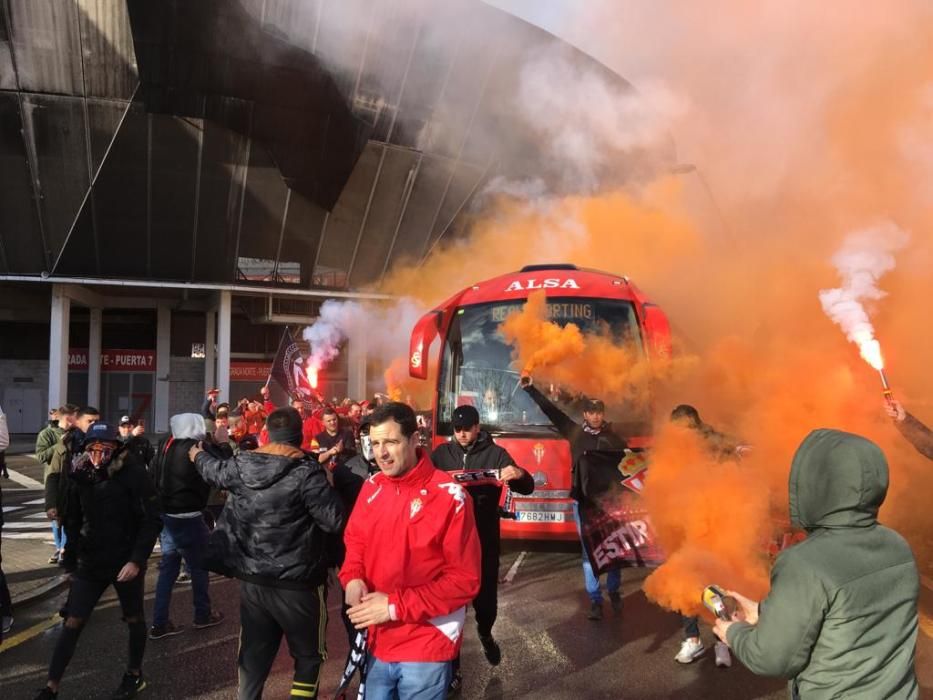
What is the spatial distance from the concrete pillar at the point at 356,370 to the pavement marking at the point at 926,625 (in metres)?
17.9

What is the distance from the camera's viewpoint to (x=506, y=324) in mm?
6934

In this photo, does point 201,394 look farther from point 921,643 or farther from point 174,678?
point 921,643

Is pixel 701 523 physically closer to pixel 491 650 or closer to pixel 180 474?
pixel 491 650

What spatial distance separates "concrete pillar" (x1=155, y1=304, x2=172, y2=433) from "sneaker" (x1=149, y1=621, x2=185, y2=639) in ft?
70.1

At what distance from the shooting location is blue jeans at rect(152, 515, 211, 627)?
15.6ft

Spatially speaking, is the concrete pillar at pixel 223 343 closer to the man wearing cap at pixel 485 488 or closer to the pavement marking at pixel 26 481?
the pavement marking at pixel 26 481

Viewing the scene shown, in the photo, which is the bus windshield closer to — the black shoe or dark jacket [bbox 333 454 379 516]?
the black shoe

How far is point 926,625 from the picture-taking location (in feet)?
15.1

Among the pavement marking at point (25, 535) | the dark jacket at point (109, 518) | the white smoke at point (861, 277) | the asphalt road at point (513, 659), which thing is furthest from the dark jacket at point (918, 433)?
the pavement marking at point (25, 535)

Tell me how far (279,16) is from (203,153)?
3935 millimetres

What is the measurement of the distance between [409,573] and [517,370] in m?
4.58

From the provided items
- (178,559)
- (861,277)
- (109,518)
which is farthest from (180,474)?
(861,277)

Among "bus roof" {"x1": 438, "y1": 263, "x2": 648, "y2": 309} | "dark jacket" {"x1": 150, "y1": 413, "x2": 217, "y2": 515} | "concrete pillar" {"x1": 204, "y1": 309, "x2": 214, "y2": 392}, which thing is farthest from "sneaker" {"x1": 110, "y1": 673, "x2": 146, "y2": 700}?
"concrete pillar" {"x1": 204, "y1": 309, "x2": 214, "y2": 392}

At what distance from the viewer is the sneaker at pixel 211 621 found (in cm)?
488
